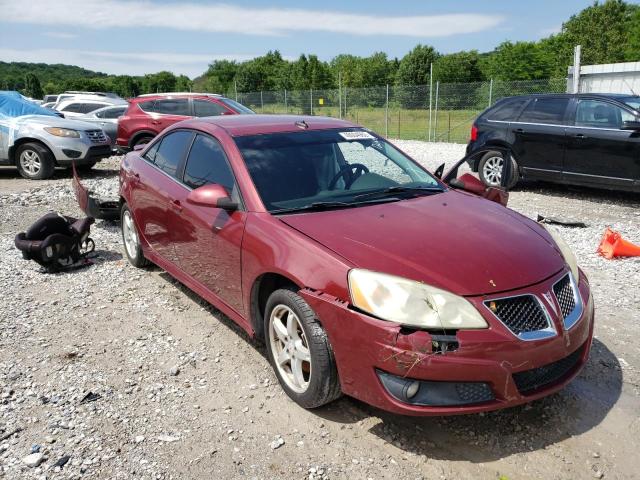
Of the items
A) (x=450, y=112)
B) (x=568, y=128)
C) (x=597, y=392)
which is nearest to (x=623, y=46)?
(x=450, y=112)

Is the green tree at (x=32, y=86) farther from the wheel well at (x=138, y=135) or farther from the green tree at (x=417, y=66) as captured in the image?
the wheel well at (x=138, y=135)

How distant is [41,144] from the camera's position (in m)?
12.0

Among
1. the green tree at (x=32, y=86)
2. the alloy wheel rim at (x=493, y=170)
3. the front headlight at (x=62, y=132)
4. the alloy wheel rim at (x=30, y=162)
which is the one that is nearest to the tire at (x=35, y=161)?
the alloy wheel rim at (x=30, y=162)

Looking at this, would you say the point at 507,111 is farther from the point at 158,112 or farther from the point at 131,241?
the point at 158,112

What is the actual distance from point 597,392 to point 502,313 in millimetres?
1220

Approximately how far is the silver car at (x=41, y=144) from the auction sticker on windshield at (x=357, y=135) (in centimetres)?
924

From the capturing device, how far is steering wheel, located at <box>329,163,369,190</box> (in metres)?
3.93

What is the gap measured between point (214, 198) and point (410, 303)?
156 centimetres

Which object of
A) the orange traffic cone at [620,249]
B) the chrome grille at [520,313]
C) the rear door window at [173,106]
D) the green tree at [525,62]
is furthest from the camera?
the green tree at [525,62]

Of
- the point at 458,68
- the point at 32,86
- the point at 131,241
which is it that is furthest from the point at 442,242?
the point at 32,86

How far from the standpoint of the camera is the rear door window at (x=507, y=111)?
1004cm

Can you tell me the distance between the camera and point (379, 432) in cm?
306

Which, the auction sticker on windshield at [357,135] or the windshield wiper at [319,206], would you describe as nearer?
the windshield wiper at [319,206]

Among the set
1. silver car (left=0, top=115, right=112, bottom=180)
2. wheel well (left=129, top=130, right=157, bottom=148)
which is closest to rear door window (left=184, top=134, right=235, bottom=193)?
silver car (left=0, top=115, right=112, bottom=180)
